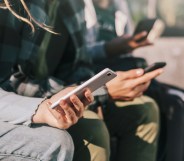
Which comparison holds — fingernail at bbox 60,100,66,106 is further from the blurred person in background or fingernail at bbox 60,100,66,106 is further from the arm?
the blurred person in background

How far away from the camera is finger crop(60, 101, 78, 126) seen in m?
1.19

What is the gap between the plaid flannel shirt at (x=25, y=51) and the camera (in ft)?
4.65

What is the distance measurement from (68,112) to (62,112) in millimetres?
16

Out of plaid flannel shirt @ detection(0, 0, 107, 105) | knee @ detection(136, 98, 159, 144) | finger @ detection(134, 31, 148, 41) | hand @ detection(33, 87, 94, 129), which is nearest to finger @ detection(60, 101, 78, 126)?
hand @ detection(33, 87, 94, 129)

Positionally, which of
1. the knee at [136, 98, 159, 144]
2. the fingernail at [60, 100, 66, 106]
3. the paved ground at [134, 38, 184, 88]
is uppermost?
the fingernail at [60, 100, 66, 106]

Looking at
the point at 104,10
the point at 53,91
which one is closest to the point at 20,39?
the point at 53,91

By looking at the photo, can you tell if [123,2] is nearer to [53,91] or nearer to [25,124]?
[53,91]

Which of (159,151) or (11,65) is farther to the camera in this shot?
(159,151)

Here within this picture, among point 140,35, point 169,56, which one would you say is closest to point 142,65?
point 140,35

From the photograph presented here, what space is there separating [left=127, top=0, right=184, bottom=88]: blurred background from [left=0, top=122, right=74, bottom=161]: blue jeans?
2.95 meters

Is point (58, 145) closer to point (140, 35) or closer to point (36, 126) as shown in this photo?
point (36, 126)

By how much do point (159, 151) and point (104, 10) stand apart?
831 millimetres

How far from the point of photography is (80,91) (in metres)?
1.23

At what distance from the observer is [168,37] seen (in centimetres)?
530
